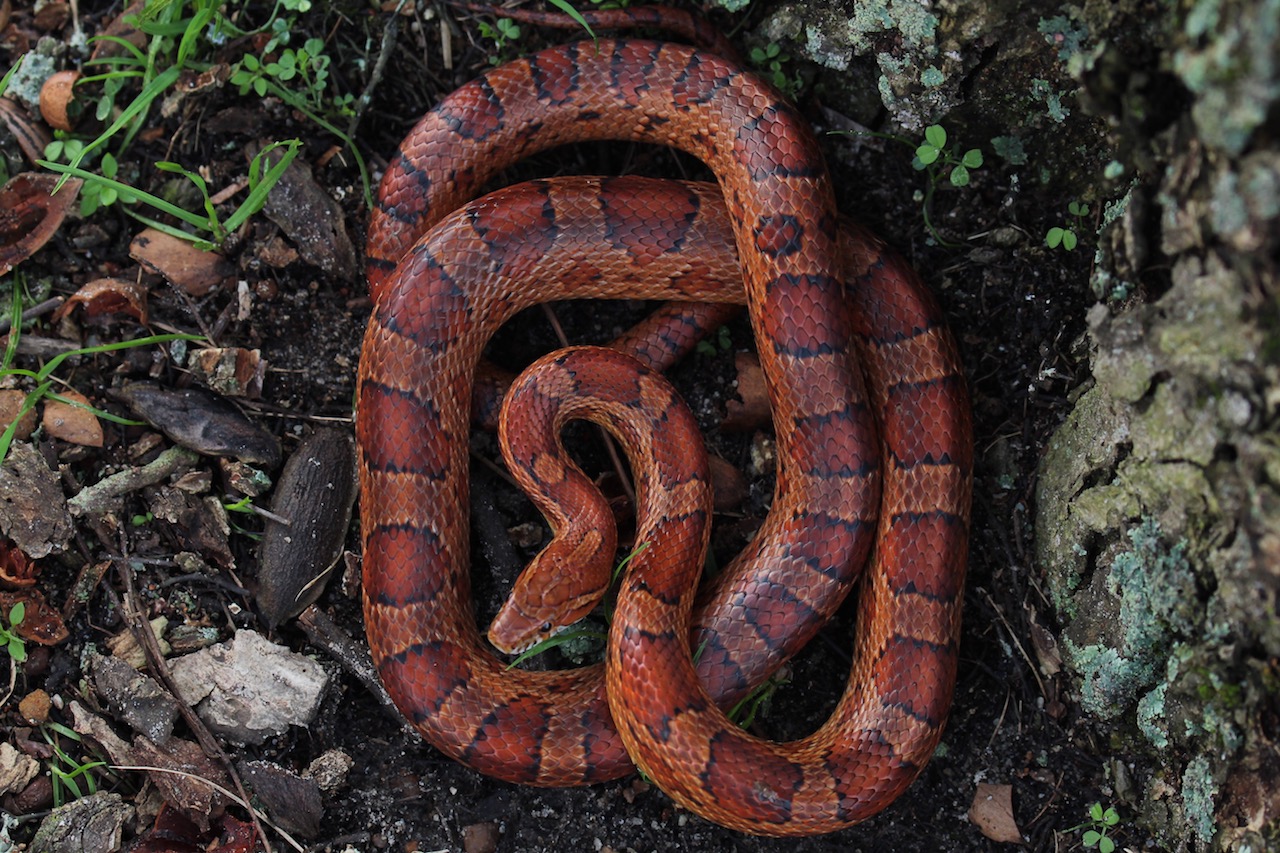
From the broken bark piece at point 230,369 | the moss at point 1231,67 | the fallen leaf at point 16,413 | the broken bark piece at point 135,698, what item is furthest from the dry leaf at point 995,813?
the fallen leaf at point 16,413

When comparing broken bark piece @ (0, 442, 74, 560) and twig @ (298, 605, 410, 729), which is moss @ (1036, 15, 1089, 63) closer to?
twig @ (298, 605, 410, 729)

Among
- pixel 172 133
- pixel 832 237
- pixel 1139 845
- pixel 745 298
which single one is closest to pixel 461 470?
pixel 745 298

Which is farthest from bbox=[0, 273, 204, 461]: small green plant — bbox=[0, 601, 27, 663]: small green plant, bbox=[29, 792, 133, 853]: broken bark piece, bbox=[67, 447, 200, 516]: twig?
bbox=[29, 792, 133, 853]: broken bark piece

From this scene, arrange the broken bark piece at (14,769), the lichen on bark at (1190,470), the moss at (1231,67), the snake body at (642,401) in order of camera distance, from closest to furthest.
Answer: the moss at (1231,67) < the lichen on bark at (1190,470) < the snake body at (642,401) < the broken bark piece at (14,769)

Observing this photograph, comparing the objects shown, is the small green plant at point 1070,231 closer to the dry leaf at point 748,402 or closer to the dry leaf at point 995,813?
the dry leaf at point 748,402

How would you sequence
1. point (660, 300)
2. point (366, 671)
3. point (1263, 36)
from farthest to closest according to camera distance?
point (660, 300), point (366, 671), point (1263, 36)

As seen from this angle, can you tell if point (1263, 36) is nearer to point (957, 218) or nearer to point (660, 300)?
point (957, 218)
